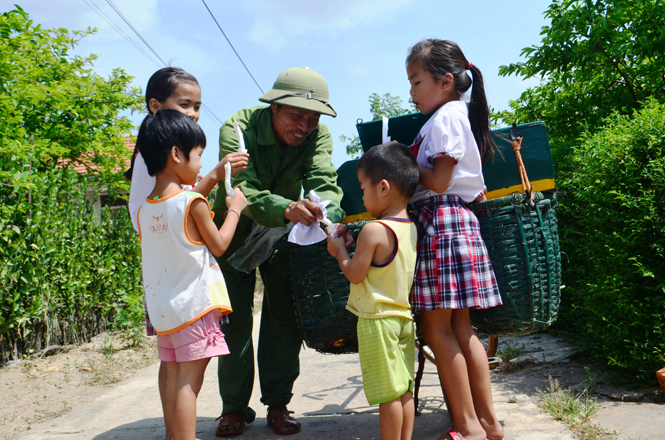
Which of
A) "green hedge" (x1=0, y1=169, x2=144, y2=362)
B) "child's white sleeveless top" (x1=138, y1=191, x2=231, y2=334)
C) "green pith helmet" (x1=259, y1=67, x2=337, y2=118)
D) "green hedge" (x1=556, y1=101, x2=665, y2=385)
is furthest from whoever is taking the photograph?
"green hedge" (x1=0, y1=169, x2=144, y2=362)

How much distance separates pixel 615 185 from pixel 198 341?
8.66ft

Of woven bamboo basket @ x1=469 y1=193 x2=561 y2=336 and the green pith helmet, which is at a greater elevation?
the green pith helmet

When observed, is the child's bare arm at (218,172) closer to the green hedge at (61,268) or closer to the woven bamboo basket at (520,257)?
the woven bamboo basket at (520,257)

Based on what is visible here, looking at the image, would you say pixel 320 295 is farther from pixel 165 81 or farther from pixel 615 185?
pixel 615 185

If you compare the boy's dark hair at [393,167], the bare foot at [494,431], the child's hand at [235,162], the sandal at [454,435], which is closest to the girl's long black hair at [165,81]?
the child's hand at [235,162]

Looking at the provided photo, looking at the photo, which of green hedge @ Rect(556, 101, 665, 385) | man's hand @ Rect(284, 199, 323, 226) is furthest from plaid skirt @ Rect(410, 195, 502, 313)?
green hedge @ Rect(556, 101, 665, 385)

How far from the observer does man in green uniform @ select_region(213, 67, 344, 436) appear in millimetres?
2627

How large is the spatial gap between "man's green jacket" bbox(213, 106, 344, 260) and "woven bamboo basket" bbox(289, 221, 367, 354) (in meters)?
0.25

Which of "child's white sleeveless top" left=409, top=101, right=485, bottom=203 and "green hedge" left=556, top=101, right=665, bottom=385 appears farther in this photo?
"green hedge" left=556, top=101, right=665, bottom=385

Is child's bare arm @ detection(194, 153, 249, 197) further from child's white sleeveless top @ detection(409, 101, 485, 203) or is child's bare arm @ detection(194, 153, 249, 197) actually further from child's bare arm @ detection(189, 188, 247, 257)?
child's white sleeveless top @ detection(409, 101, 485, 203)

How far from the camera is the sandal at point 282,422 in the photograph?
269 centimetres

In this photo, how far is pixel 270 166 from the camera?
2795 millimetres

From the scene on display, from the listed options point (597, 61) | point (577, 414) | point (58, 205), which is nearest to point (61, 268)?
point (58, 205)

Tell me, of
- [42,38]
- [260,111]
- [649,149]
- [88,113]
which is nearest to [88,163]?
[88,113]
